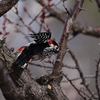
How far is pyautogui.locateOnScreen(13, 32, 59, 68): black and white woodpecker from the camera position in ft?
5.54

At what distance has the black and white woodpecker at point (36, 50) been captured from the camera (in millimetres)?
1687

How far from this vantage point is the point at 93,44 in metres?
8.13

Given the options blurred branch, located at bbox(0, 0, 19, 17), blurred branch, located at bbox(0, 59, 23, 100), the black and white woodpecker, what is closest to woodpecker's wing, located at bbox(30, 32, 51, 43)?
the black and white woodpecker

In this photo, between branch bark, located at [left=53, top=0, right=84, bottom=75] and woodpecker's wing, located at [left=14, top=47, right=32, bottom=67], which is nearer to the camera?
woodpecker's wing, located at [left=14, top=47, right=32, bottom=67]

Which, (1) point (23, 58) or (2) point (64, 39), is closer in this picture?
(1) point (23, 58)

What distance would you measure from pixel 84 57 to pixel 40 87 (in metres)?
6.11

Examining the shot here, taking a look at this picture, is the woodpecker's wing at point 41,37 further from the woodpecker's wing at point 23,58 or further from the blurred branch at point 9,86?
the blurred branch at point 9,86

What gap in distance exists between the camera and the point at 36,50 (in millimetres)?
1767

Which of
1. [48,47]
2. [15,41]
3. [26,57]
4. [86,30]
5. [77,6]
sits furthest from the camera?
[15,41]

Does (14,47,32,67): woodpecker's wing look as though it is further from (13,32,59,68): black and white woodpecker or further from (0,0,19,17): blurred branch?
(0,0,19,17): blurred branch

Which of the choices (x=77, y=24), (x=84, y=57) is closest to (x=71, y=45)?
(x=84, y=57)

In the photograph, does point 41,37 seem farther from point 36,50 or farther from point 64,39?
point 64,39

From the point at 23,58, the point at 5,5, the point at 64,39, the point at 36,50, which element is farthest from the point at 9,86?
the point at 64,39

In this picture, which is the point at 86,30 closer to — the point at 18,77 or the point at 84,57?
the point at 18,77
